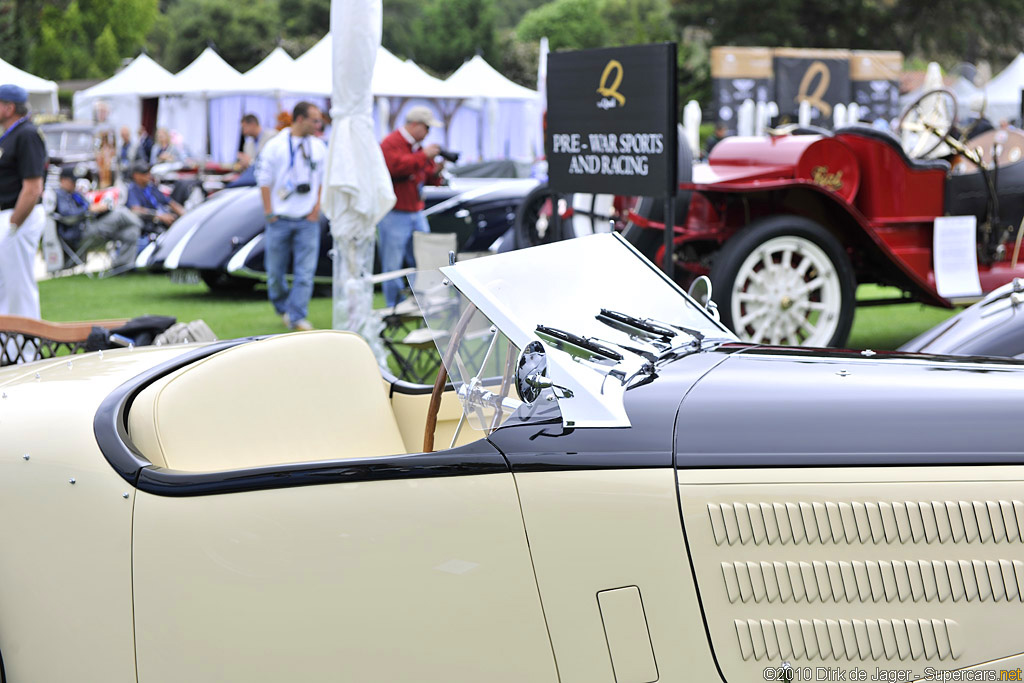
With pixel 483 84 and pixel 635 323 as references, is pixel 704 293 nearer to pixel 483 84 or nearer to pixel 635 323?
pixel 635 323

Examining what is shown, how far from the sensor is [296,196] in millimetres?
8211

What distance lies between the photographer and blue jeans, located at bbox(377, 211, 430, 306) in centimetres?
844

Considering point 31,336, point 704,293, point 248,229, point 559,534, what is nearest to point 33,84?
point 248,229

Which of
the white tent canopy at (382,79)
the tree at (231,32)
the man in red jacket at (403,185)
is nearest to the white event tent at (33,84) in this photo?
the man in red jacket at (403,185)

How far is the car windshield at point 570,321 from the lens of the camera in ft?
6.86

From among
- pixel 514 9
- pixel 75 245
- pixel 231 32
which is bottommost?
pixel 75 245

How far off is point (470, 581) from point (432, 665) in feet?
0.62

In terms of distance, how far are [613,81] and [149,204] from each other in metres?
8.72

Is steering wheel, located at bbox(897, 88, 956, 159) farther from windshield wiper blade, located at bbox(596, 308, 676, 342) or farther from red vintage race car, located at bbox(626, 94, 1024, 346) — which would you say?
windshield wiper blade, located at bbox(596, 308, 676, 342)

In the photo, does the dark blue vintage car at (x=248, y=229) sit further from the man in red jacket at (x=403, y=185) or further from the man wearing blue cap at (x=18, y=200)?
the man wearing blue cap at (x=18, y=200)

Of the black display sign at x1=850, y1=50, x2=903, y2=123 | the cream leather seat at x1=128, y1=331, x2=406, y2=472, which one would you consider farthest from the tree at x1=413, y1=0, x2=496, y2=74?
the cream leather seat at x1=128, y1=331, x2=406, y2=472

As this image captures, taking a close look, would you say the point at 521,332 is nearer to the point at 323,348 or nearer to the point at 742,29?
the point at 323,348

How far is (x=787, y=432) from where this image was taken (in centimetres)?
195

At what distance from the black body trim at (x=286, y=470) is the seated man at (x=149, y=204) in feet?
35.3
